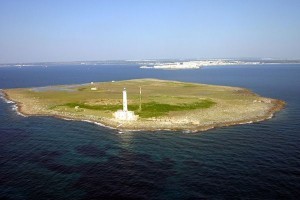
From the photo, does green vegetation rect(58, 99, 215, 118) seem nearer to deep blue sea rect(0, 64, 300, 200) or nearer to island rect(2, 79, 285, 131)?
island rect(2, 79, 285, 131)

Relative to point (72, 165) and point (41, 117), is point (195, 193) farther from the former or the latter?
point (41, 117)

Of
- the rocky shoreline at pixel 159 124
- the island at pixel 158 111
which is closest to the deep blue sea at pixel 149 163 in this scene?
the rocky shoreline at pixel 159 124

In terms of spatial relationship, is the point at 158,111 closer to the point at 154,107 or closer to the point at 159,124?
the point at 154,107

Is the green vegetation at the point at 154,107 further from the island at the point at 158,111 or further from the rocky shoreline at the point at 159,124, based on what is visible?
the rocky shoreline at the point at 159,124

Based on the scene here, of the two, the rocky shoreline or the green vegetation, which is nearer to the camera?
the rocky shoreline

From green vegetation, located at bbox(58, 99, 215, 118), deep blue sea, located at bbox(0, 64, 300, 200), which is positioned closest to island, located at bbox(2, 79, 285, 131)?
green vegetation, located at bbox(58, 99, 215, 118)

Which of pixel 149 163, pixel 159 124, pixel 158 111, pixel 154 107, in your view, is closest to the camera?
pixel 149 163

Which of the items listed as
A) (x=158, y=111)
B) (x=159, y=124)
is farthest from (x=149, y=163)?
(x=158, y=111)

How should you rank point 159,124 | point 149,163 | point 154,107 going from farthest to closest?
point 154,107 < point 159,124 < point 149,163

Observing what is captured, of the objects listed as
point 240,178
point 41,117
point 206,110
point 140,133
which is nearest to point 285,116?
point 206,110
